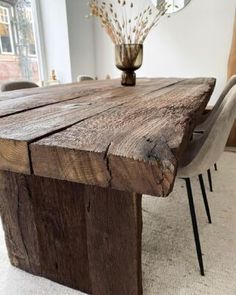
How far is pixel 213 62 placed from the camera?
307cm

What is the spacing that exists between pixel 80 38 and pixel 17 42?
77cm

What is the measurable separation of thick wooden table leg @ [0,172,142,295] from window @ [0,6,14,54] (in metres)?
2.23

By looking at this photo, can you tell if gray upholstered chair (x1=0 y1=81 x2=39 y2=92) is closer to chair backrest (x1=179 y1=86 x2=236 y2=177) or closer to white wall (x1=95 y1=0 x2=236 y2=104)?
chair backrest (x1=179 y1=86 x2=236 y2=177)

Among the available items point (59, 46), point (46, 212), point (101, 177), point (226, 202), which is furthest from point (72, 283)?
point (59, 46)

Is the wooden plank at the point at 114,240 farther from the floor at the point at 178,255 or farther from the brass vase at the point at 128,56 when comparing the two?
the brass vase at the point at 128,56

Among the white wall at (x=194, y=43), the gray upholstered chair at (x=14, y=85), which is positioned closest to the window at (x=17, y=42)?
the gray upholstered chair at (x=14, y=85)

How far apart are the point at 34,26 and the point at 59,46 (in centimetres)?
37

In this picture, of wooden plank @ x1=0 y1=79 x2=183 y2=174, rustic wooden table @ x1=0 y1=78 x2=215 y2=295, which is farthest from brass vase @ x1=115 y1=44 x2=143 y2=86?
wooden plank @ x1=0 y1=79 x2=183 y2=174

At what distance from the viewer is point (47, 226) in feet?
3.37

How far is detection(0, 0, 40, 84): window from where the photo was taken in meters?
2.79

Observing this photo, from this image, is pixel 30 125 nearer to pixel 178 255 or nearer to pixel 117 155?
pixel 117 155

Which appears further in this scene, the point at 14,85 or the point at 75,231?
the point at 14,85

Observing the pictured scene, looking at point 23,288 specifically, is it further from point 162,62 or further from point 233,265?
point 162,62

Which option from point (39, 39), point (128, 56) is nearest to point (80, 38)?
point (39, 39)
